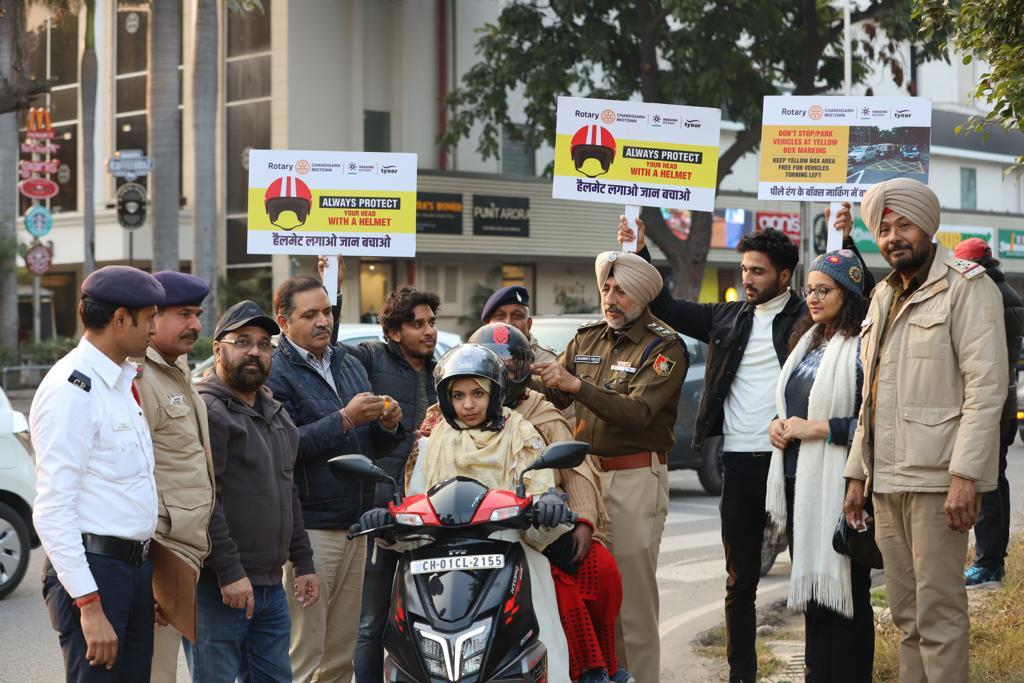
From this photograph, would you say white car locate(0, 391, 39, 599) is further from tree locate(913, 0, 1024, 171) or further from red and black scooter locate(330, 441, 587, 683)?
tree locate(913, 0, 1024, 171)

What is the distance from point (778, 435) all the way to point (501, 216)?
1119 inches

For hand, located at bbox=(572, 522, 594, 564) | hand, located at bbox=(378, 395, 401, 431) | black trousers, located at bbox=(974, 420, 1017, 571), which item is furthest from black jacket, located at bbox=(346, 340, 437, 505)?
black trousers, located at bbox=(974, 420, 1017, 571)

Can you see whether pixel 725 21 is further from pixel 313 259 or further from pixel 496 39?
pixel 313 259

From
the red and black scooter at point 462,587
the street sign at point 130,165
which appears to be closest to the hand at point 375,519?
the red and black scooter at point 462,587

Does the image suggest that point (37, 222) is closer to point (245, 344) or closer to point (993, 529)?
point (993, 529)

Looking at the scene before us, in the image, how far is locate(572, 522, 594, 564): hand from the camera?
4812 mm

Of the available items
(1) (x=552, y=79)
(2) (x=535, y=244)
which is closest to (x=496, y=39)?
Answer: (1) (x=552, y=79)

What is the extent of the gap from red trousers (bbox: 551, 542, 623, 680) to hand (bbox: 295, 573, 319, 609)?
1.14 metres

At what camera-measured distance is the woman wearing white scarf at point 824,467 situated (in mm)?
5988

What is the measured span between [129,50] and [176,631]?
33.4 m

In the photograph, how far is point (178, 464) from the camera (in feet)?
15.4

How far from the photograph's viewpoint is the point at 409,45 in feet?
107

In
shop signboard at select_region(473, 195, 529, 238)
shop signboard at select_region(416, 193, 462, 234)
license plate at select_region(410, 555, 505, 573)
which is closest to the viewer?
Result: license plate at select_region(410, 555, 505, 573)

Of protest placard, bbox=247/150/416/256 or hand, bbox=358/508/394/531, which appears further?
protest placard, bbox=247/150/416/256
